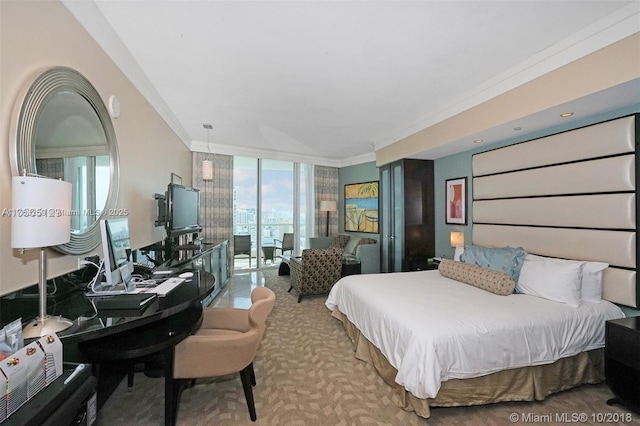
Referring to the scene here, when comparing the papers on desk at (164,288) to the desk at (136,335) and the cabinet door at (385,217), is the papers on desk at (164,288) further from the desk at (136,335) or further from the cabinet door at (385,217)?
the cabinet door at (385,217)

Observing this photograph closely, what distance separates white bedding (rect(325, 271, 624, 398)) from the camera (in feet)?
5.82

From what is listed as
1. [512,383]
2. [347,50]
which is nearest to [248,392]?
[512,383]

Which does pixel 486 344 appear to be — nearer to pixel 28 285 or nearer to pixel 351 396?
pixel 351 396

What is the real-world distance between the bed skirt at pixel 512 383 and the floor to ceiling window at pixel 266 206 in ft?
15.0

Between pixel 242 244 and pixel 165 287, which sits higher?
pixel 165 287

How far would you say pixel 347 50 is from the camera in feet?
7.43

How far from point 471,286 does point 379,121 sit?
2590mm

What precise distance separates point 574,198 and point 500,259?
87 centimetres

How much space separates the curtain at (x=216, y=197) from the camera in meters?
5.49

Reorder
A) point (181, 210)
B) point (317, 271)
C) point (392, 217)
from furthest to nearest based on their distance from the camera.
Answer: point (392, 217), point (317, 271), point (181, 210)

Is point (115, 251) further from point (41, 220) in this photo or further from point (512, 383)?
point (512, 383)

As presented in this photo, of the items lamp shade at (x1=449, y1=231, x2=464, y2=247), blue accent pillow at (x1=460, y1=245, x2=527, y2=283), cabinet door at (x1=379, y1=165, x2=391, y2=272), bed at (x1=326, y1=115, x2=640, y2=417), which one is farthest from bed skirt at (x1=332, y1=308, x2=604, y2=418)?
cabinet door at (x1=379, y1=165, x2=391, y2=272)

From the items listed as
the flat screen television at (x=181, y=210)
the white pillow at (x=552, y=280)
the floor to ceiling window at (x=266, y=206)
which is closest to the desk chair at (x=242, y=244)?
the floor to ceiling window at (x=266, y=206)

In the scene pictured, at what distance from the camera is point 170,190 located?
9.70 ft
